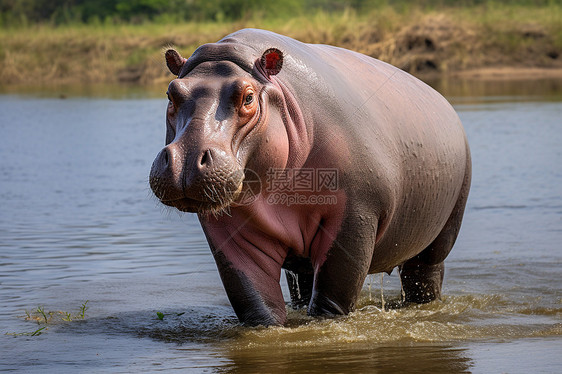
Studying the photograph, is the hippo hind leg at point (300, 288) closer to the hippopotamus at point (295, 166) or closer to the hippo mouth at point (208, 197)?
the hippopotamus at point (295, 166)

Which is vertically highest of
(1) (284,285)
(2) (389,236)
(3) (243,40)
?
(3) (243,40)

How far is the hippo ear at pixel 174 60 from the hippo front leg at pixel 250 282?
888 mm

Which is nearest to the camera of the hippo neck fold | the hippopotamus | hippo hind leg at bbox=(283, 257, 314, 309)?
the hippopotamus

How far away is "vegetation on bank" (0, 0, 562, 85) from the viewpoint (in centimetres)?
2611

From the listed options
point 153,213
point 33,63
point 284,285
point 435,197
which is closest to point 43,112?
point 33,63

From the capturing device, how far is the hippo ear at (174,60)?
4.66 m

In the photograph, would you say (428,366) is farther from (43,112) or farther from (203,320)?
(43,112)

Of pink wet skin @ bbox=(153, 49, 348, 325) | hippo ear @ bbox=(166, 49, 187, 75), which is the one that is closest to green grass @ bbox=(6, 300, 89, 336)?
pink wet skin @ bbox=(153, 49, 348, 325)

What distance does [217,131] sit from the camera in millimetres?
4191

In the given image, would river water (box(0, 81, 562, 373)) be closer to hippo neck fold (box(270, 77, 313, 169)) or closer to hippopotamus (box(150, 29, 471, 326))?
hippopotamus (box(150, 29, 471, 326))

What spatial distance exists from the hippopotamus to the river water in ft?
0.97

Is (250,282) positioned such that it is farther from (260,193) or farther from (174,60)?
(174,60)

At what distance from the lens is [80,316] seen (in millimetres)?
5758

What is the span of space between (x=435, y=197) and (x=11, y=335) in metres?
2.59
